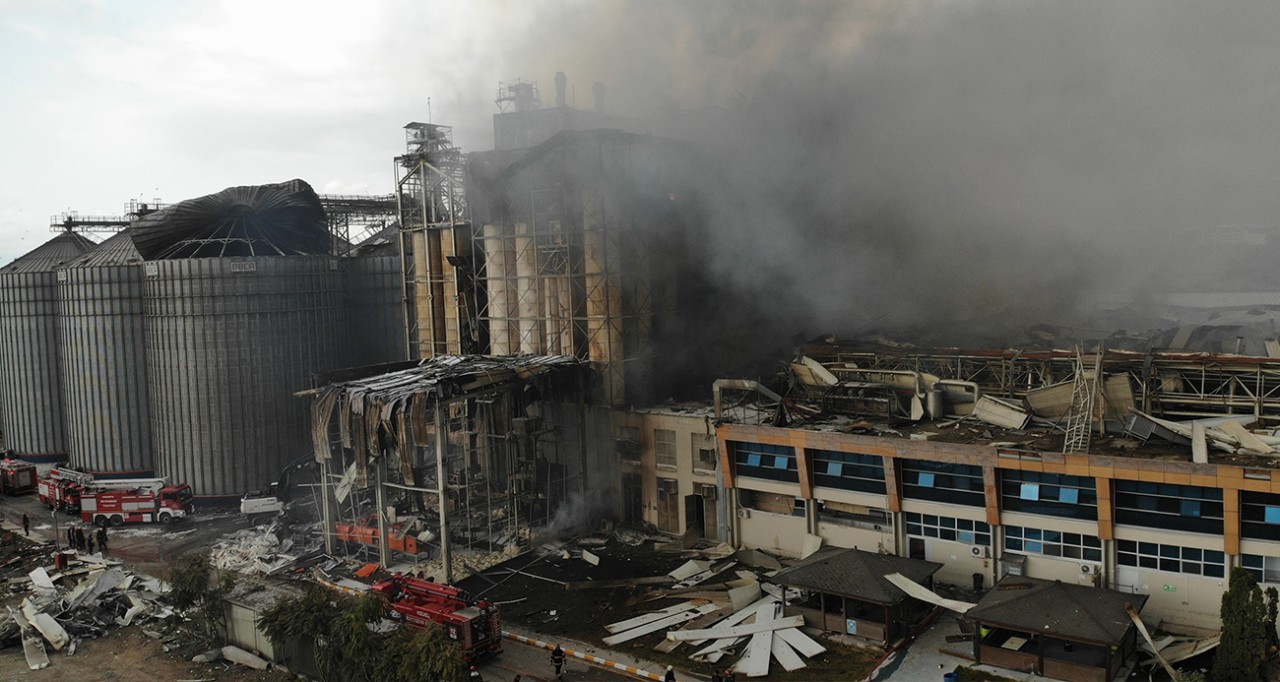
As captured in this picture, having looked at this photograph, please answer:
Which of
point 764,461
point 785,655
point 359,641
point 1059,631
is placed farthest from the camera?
point 764,461

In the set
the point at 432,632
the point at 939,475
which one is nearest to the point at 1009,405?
the point at 939,475

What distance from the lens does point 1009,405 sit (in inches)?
1184

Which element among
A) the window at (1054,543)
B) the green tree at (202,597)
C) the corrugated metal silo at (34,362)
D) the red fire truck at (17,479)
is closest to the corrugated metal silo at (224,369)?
the red fire truck at (17,479)

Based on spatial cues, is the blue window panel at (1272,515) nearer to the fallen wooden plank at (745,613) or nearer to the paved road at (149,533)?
the fallen wooden plank at (745,613)

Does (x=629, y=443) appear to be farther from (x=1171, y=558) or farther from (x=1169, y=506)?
(x=1171, y=558)

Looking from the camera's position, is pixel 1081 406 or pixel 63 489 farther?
pixel 63 489

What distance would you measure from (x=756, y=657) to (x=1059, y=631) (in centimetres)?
729

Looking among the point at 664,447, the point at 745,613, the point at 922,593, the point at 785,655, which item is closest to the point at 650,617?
the point at 745,613

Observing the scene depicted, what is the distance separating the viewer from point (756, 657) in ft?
78.7

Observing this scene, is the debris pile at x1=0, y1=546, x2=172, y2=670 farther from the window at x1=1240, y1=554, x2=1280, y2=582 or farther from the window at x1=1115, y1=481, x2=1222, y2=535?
the window at x1=1240, y1=554, x2=1280, y2=582

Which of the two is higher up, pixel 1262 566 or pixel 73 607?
pixel 1262 566

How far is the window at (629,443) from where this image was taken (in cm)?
3572

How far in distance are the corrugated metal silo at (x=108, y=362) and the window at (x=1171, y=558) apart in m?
42.9

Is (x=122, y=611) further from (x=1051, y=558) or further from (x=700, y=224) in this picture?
(x=1051, y=558)
